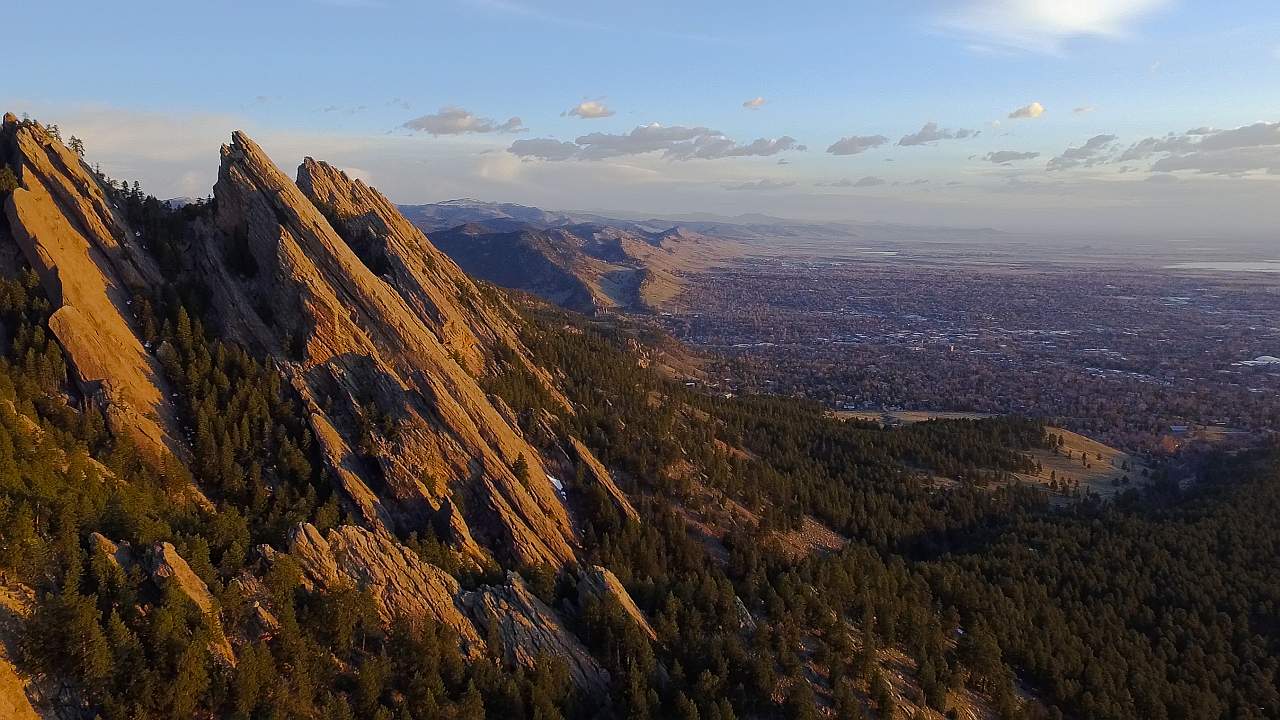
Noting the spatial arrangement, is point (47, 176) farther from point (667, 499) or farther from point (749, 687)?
point (749, 687)

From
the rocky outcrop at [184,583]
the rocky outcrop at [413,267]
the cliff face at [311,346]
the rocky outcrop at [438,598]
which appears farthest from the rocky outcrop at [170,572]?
the rocky outcrop at [413,267]

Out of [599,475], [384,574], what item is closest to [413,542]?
[384,574]

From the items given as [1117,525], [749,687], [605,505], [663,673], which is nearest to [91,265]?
[605,505]

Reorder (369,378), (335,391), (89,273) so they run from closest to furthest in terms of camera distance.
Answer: (89,273) → (335,391) → (369,378)

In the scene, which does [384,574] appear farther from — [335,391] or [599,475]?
[599,475]

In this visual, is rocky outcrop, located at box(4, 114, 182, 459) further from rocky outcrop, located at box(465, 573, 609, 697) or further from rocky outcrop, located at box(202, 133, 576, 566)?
rocky outcrop, located at box(465, 573, 609, 697)

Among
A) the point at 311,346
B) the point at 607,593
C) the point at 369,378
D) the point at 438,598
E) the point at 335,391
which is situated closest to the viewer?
the point at 438,598

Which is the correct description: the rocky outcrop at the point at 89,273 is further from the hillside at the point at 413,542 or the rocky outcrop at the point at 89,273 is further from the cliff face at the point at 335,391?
the hillside at the point at 413,542
